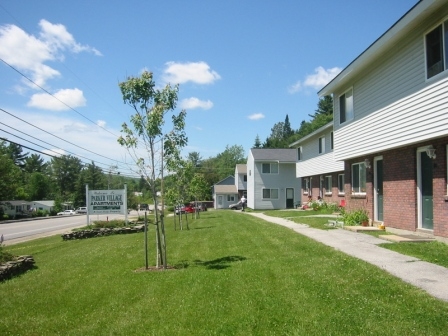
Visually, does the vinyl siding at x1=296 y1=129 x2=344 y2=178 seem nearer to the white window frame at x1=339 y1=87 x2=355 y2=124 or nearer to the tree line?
the white window frame at x1=339 y1=87 x2=355 y2=124

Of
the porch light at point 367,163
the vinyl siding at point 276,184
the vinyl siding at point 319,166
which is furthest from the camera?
the vinyl siding at point 276,184

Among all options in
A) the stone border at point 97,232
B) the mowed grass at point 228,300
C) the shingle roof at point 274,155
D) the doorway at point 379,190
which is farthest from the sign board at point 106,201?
the shingle roof at point 274,155

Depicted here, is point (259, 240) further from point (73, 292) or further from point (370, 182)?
point (73, 292)

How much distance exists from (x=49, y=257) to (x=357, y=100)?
13.0m

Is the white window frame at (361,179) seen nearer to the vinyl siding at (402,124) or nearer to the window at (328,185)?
the vinyl siding at (402,124)

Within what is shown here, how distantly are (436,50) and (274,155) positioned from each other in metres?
35.4

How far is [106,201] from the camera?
81.9 feet

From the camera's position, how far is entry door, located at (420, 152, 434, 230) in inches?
444

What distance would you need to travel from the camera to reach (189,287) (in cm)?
728

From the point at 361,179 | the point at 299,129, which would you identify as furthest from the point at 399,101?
the point at 299,129

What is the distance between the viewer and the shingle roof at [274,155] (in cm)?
4450

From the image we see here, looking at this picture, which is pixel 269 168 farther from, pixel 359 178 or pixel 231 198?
pixel 359 178

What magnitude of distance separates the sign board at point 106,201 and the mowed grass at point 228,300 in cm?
1480

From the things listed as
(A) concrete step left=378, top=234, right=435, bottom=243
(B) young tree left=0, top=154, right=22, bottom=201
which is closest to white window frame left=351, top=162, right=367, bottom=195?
(A) concrete step left=378, top=234, right=435, bottom=243
